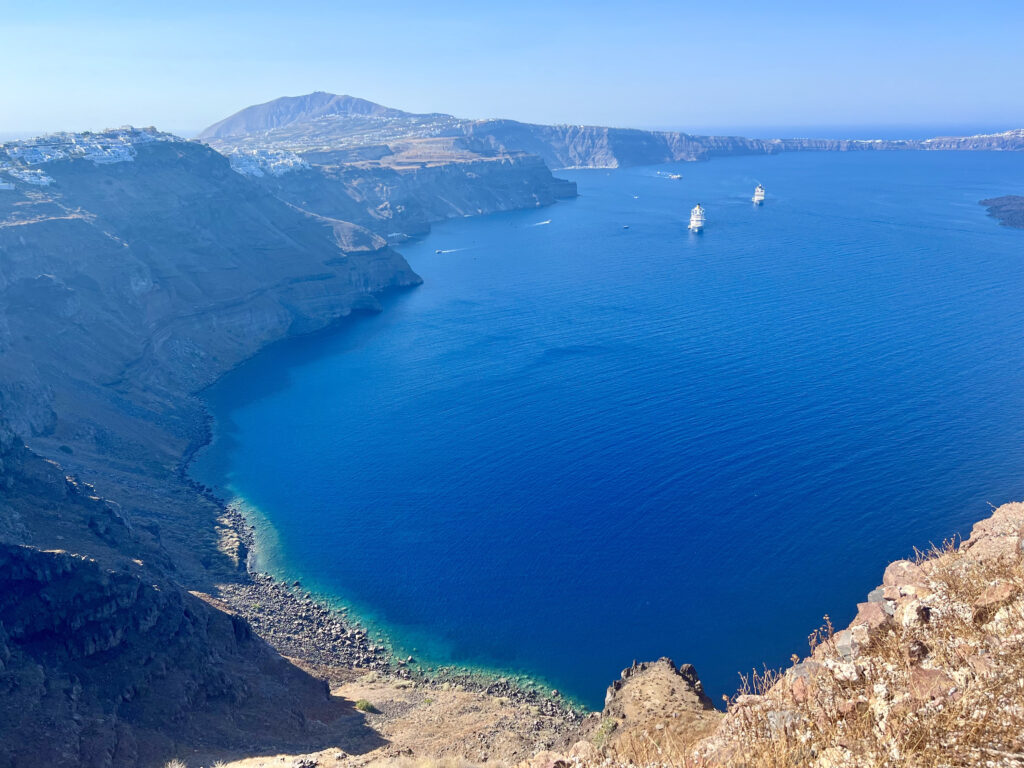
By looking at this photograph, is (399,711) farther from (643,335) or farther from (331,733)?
(643,335)

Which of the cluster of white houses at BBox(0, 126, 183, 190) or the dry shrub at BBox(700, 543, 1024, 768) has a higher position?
the cluster of white houses at BBox(0, 126, 183, 190)

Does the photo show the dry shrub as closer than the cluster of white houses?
Yes

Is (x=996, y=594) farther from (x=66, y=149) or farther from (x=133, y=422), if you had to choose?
(x=66, y=149)

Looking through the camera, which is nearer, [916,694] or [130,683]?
[916,694]

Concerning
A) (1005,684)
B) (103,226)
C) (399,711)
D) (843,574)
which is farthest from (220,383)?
(1005,684)

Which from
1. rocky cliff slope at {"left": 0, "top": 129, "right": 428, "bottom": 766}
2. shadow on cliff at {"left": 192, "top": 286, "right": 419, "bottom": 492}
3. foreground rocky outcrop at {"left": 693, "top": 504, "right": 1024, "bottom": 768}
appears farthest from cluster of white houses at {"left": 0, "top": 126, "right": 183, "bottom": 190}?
foreground rocky outcrop at {"left": 693, "top": 504, "right": 1024, "bottom": 768}

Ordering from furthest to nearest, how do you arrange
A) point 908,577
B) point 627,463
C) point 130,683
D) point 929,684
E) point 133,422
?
point 133,422
point 627,463
point 130,683
point 908,577
point 929,684

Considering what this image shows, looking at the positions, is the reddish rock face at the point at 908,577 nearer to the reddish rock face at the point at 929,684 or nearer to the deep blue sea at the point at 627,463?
the reddish rock face at the point at 929,684

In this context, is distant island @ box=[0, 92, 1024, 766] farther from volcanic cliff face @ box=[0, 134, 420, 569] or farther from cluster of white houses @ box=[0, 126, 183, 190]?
cluster of white houses @ box=[0, 126, 183, 190]

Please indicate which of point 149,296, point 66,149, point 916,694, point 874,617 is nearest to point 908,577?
point 874,617
